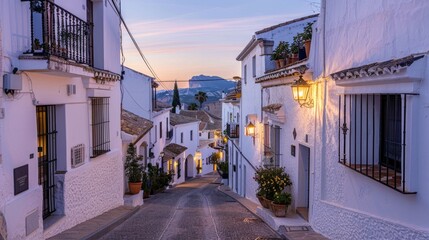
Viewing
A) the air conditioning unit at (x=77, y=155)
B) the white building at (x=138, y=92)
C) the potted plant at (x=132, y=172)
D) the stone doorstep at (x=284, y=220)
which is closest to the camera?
the air conditioning unit at (x=77, y=155)

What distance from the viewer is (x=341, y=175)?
8.12 metres

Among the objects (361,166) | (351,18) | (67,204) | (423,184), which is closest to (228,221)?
(67,204)

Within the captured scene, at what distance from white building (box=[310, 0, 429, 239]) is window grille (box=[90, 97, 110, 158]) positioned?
5456mm

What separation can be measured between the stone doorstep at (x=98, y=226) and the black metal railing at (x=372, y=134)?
5058mm

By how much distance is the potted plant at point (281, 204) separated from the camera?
36.0 feet

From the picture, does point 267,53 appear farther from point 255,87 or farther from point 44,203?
point 44,203

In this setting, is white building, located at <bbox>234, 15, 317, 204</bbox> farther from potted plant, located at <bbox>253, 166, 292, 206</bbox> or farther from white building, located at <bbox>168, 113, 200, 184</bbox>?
white building, located at <bbox>168, 113, 200, 184</bbox>

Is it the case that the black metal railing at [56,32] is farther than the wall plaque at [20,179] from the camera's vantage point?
Yes

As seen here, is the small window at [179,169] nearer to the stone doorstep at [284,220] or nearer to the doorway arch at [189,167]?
the doorway arch at [189,167]

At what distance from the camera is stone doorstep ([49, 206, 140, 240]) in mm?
8625

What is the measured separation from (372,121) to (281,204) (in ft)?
14.3

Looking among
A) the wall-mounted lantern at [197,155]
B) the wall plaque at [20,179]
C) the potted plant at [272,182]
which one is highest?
the wall plaque at [20,179]

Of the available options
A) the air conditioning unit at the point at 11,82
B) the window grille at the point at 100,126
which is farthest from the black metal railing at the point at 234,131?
the air conditioning unit at the point at 11,82

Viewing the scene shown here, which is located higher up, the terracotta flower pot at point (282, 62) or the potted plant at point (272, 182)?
the terracotta flower pot at point (282, 62)
